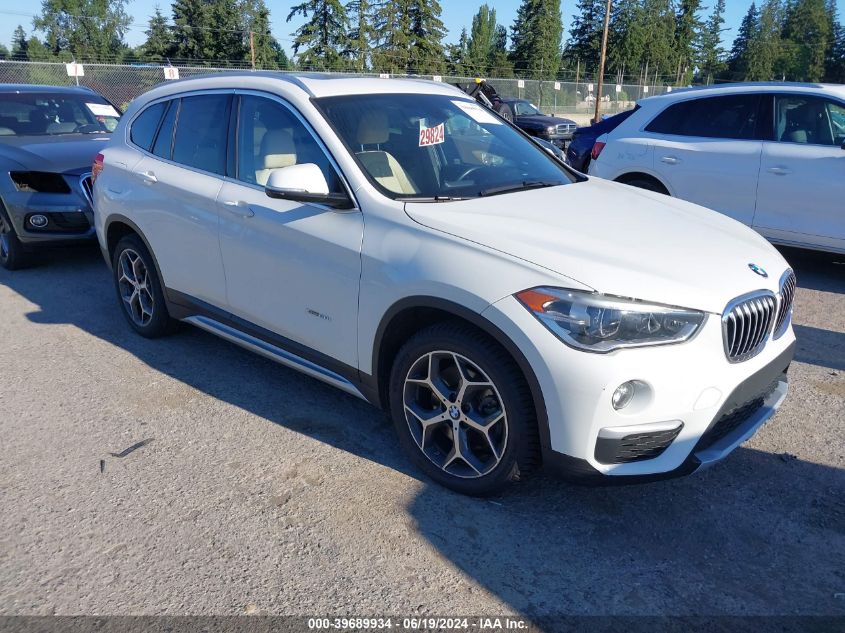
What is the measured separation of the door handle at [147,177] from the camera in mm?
4682

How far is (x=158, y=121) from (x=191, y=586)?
344cm

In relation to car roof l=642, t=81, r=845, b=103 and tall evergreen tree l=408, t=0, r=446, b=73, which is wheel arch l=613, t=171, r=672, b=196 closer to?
car roof l=642, t=81, r=845, b=103

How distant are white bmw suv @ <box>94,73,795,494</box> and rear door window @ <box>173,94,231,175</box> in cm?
1

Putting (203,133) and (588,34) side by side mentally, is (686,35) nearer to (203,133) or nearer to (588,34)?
(588,34)

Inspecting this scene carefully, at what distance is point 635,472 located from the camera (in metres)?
2.79

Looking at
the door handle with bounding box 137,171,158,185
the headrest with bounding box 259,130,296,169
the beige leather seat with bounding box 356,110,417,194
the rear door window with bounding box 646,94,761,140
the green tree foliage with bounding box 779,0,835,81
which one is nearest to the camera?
the beige leather seat with bounding box 356,110,417,194

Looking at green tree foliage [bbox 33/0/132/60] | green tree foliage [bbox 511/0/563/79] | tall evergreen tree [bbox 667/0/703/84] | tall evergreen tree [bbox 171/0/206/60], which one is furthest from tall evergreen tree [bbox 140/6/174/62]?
tall evergreen tree [bbox 667/0/703/84]

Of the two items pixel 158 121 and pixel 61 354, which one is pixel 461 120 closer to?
pixel 158 121

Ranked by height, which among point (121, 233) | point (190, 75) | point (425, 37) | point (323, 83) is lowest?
point (121, 233)

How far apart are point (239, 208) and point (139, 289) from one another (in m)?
1.66

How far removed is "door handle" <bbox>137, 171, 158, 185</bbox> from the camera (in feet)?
15.4

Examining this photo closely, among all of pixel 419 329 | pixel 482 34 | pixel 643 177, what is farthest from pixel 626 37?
pixel 419 329

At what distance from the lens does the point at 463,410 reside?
311 cm

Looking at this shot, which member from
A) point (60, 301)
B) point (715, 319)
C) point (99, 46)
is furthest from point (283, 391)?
point (99, 46)
